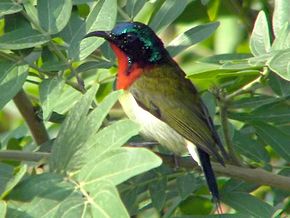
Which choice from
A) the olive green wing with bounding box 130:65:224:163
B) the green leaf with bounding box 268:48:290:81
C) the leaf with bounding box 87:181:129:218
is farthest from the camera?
the olive green wing with bounding box 130:65:224:163

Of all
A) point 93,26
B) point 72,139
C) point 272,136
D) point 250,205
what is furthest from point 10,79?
point 272,136

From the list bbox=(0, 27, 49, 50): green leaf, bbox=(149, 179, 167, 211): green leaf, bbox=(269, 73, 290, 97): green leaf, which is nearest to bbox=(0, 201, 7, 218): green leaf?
bbox=(0, 27, 49, 50): green leaf

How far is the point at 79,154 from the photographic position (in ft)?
9.97

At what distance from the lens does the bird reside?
4.18 m

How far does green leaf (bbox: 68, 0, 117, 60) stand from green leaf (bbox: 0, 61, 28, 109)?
219 millimetres

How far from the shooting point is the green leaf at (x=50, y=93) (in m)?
3.49

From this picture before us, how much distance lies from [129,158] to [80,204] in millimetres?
234

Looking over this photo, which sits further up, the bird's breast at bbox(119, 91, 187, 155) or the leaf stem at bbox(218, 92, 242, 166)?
the leaf stem at bbox(218, 92, 242, 166)

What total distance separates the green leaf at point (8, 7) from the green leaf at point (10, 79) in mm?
201

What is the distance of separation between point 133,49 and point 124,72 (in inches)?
12.9

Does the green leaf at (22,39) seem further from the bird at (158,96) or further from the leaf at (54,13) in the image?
the bird at (158,96)

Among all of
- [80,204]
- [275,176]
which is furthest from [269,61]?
[80,204]

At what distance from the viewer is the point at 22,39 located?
3.62 m

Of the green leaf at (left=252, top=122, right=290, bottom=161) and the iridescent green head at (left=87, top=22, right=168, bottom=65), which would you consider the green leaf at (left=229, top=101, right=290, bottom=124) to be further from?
the iridescent green head at (left=87, top=22, right=168, bottom=65)
